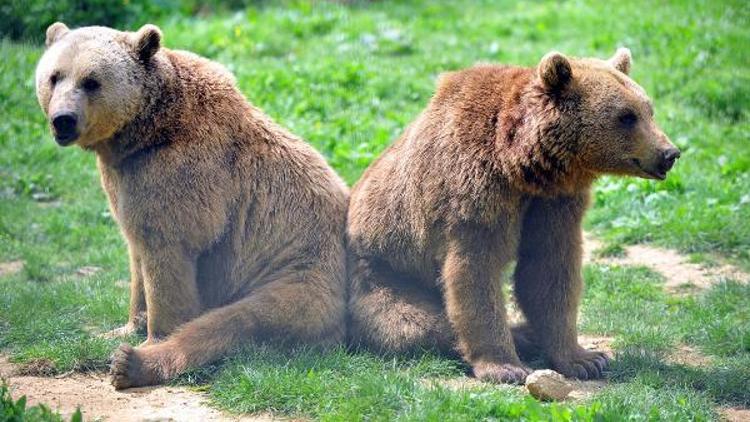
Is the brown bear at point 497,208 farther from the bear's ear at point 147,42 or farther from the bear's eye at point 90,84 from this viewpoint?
the bear's eye at point 90,84

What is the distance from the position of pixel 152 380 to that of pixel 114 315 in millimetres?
1537

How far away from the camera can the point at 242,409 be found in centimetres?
648

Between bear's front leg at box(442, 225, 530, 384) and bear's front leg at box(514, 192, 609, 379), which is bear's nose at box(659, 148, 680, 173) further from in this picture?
bear's front leg at box(442, 225, 530, 384)

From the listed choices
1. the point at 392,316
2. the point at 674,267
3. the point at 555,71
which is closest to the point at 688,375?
the point at 392,316

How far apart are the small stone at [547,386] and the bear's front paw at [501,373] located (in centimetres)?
33

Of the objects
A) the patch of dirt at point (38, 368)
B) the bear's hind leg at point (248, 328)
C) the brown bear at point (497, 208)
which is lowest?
the patch of dirt at point (38, 368)

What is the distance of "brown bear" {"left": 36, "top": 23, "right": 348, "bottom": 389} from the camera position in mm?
7184

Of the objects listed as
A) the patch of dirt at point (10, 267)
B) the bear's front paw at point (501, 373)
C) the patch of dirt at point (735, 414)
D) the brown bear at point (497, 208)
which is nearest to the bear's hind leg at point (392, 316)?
the brown bear at point (497, 208)

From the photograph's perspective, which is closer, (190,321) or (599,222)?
(190,321)

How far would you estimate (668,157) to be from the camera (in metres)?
7.01

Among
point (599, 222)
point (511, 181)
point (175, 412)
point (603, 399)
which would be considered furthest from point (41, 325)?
point (599, 222)

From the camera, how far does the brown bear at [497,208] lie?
7.12 metres

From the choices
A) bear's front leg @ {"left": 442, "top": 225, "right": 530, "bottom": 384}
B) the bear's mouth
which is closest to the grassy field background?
bear's front leg @ {"left": 442, "top": 225, "right": 530, "bottom": 384}

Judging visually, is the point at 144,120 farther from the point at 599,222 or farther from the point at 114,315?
the point at 599,222
